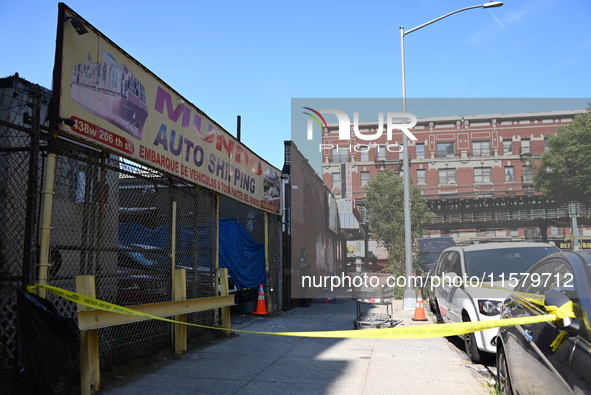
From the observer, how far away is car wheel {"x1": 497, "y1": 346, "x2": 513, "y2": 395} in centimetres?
463

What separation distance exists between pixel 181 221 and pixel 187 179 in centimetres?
82

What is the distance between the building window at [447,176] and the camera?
197 ft

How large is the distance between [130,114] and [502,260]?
21.5 ft

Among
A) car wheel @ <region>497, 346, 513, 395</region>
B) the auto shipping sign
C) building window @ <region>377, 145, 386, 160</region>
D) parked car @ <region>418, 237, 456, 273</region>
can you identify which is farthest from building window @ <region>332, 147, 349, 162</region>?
car wheel @ <region>497, 346, 513, 395</region>

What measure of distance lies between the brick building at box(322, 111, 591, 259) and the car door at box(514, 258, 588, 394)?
168ft

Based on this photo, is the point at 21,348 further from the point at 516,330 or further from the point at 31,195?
the point at 516,330

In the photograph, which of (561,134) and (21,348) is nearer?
(21,348)

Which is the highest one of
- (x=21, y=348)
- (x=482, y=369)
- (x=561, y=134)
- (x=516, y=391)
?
(x=561, y=134)

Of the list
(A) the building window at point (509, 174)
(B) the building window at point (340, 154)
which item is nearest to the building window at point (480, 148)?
(A) the building window at point (509, 174)

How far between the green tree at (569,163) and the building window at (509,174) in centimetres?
430

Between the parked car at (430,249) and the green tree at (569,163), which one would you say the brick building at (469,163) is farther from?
the parked car at (430,249)

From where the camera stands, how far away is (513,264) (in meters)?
8.82

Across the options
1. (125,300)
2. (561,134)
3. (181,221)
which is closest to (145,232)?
(181,221)

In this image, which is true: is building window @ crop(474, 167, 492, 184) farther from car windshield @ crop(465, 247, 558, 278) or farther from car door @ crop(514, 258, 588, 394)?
car door @ crop(514, 258, 588, 394)
